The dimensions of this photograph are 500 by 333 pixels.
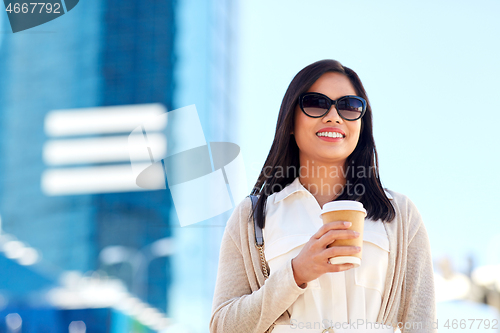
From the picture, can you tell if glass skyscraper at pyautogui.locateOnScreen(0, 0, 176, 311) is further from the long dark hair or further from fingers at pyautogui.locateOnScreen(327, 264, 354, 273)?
fingers at pyautogui.locateOnScreen(327, 264, 354, 273)

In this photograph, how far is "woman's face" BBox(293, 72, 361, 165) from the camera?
2279mm

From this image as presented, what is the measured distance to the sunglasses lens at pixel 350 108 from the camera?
89.9 inches

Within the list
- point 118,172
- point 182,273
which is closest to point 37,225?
point 118,172

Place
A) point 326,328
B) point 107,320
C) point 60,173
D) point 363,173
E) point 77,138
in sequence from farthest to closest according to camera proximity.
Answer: point 60,173, point 77,138, point 107,320, point 363,173, point 326,328

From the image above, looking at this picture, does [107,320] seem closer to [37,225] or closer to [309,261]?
[309,261]

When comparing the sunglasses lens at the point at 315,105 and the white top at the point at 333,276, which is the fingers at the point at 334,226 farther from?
the sunglasses lens at the point at 315,105

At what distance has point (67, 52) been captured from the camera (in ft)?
179

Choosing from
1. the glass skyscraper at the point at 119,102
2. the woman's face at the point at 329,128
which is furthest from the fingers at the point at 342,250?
the glass skyscraper at the point at 119,102

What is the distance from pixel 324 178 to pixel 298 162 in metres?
0.18

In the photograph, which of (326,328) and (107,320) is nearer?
(326,328)

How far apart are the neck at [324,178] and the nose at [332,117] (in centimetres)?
21

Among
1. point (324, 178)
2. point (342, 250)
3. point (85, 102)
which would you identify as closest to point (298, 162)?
point (324, 178)

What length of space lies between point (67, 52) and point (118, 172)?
49.4 feet

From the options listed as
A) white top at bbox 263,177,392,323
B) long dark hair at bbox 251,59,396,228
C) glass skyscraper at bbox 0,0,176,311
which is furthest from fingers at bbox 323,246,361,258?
glass skyscraper at bbox 0,0,176,311
